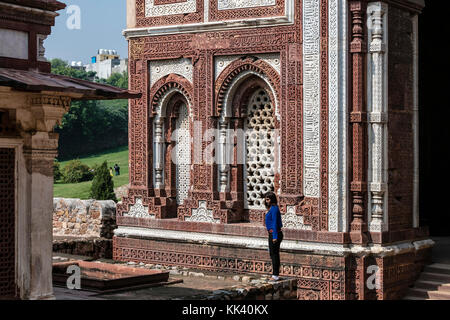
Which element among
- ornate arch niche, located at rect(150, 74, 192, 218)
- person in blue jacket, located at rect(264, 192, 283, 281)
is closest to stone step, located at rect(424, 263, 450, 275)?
person in blue jacket, located at rect(264, 192, 283, 281)

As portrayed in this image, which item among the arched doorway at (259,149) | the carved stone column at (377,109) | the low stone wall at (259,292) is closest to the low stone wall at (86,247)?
the arched doorway at (259,149)

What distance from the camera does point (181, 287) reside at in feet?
38.4

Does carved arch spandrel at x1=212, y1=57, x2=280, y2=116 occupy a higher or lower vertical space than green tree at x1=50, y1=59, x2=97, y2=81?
lower

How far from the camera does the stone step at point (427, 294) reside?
1334 centimetres

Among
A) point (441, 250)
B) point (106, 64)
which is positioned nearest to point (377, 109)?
point (441, 250)

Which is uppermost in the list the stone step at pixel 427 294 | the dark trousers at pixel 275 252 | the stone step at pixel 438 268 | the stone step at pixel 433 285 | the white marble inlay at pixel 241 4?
the white marble inlay at pixel 241 4

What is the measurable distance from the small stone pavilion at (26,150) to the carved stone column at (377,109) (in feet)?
17.4

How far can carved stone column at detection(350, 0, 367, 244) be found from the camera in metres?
13.3

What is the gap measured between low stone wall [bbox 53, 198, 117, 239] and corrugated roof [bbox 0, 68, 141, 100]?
8.93m

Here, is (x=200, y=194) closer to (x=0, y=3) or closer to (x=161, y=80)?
(x=161, y=80)

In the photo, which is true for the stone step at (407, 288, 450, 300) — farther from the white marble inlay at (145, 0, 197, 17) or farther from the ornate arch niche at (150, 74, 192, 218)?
the white marble inlay at (145, 0, 197, 17)

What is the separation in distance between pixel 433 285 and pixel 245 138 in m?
4.02

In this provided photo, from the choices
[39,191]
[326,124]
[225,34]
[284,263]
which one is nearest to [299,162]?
[326,124]

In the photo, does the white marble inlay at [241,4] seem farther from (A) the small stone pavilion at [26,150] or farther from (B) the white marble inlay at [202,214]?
(A) the small stone pavilion at [26,150]
